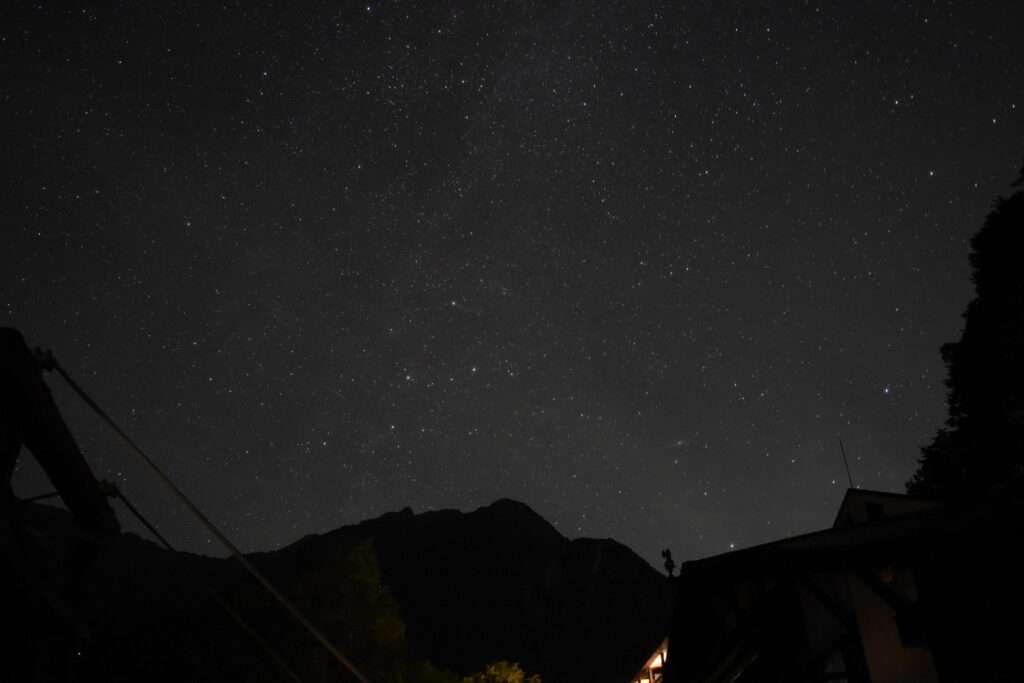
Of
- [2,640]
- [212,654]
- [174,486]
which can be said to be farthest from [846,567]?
[212,654]

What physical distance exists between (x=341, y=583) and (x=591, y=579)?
48.4 metres

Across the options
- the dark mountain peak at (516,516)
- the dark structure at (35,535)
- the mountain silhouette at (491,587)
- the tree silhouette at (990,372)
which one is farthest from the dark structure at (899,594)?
the dark mountain peak at (516,516)

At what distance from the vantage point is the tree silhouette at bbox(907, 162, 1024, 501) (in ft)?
64.6

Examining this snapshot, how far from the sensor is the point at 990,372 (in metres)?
21.4

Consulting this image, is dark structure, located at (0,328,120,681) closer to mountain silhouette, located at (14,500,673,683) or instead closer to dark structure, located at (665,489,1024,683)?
dark structure, located at (665,489,1024,683)

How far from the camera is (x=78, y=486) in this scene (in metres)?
6.39

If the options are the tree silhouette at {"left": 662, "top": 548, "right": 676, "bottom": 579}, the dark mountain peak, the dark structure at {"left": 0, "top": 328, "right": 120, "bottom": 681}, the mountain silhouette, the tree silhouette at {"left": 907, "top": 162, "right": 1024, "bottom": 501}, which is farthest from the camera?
the dark mountain peak

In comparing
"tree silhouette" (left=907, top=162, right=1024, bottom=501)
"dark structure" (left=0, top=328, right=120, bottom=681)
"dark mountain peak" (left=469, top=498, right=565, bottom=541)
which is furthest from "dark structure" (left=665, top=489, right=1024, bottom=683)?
"dark mountain peak" (left=469, top=498, right=565, bottom=541)

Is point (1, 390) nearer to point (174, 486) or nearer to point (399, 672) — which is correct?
point (174, 486)

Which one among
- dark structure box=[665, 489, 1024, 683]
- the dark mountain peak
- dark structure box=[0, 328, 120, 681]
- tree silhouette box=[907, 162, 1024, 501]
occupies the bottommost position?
dark structure box=[665, 489, 1024, 683]

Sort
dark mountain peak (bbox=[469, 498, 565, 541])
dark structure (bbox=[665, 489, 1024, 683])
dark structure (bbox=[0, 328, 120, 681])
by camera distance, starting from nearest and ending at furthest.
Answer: dark structure (bbox=[665, 489, 1024, 683])
dark structure (bbox=[0, 328, 120, 681])
dark mountain peak (bbox=[469, 498, 565, 541])

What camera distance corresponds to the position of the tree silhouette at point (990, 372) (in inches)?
776

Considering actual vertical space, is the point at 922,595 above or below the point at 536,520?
below

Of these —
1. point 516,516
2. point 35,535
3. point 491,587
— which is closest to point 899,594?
point 35,535
